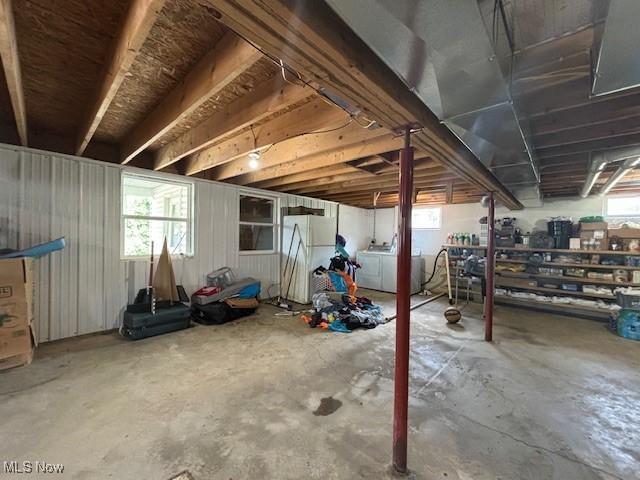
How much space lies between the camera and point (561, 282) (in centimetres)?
517

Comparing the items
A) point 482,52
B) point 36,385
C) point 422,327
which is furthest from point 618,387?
point 36,385

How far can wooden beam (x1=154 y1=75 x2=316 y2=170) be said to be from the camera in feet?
6.35

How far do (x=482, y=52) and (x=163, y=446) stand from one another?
2.69m

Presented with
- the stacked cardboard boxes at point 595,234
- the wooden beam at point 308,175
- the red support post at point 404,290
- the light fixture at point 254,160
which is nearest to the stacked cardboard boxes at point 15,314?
the light fixture at point 254,160

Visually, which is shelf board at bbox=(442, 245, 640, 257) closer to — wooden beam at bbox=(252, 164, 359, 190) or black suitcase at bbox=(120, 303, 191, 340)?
wooden beam at bbox=(252, 164, 359, 190)

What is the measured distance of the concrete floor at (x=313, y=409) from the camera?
1.58 m

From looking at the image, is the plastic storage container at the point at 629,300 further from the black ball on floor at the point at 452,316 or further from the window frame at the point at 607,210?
the black ball on floor at the point at 452,316

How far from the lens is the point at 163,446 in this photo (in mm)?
1667

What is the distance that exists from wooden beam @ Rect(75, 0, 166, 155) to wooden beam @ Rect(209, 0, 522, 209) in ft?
1.60

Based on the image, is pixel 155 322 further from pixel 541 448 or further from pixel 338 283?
pixel 541 448

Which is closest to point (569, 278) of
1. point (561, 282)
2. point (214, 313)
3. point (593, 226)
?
point (561, 282)

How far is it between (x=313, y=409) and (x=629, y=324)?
4759 mm

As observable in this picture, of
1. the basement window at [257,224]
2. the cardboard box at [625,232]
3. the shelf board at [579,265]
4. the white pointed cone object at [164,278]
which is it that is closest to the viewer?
the white pointed cone object at [164,278]

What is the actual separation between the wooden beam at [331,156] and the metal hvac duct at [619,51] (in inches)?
56.2
